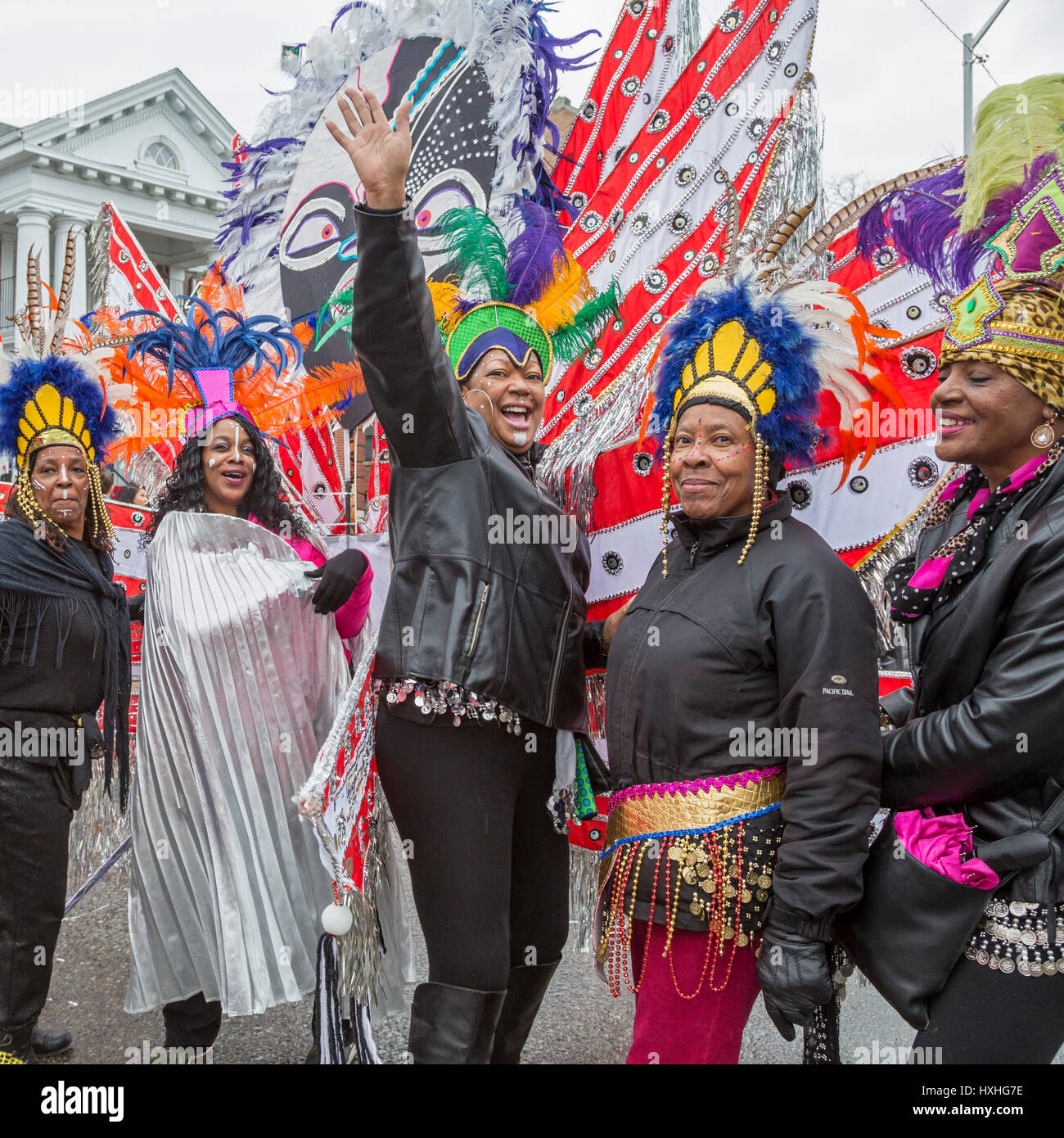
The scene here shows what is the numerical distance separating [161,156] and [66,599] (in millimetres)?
16049

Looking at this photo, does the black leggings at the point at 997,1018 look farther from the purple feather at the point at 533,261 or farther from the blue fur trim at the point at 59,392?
the blue fur trim at the point at 59,392

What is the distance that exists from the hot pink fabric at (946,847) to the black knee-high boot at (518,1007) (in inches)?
39.8

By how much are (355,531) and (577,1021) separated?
6.65 feet

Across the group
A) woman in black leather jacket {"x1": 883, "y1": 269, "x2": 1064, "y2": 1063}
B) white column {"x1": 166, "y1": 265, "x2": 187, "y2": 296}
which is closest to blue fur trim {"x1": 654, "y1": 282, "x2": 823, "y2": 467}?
woman in black leather jacket {"x1": 883, "y1": 269, "x2": 1064, "y2": 1063}

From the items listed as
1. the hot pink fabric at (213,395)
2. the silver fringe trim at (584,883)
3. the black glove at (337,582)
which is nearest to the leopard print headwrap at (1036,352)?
the black glove at (337,582)

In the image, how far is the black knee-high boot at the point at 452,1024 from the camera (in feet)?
6.85

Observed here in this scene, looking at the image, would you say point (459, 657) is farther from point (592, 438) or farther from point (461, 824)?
point (592, 438)

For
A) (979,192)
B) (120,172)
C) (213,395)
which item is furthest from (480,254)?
(120,172)

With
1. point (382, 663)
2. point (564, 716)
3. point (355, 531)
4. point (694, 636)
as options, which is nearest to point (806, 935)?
point (694, 636)

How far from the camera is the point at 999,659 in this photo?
1.74m

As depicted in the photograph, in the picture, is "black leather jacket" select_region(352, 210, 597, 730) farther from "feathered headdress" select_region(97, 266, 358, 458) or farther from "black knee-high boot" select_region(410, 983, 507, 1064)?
"feathered headdress" select_region(97, 266, 358, 458)

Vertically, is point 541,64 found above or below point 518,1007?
above

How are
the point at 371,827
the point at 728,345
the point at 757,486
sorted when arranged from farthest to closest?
the point at 371,827
the point at 728,345
the point at 757,486
